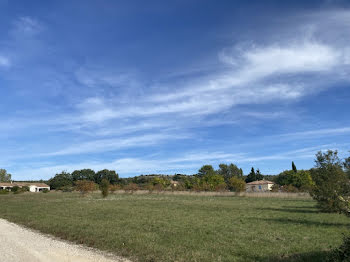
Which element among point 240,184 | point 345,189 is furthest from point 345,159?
point 240,184

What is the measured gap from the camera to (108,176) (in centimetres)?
13438

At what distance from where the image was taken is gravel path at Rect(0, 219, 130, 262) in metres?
10.2

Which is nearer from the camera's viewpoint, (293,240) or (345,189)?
(293,240)

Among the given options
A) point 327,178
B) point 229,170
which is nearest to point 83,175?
point 229,170

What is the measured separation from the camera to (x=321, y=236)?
1481cm

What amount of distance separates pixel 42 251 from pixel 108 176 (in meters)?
127

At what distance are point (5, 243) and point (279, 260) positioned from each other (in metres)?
12.1

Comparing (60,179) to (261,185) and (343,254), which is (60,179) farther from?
(343,254)

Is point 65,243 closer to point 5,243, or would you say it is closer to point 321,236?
point 5,243

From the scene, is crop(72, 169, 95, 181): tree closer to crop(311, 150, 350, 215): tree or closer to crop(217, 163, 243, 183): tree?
crop(217, 163, 243, 183): tree

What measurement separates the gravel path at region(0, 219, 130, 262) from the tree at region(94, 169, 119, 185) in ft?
397

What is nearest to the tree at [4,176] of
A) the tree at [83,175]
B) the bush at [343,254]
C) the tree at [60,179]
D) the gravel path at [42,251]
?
the tree at [60,179]

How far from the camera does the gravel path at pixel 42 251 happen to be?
403 inches

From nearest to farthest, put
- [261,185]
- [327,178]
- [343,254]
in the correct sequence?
[343,254], [327,178], [261,185]
